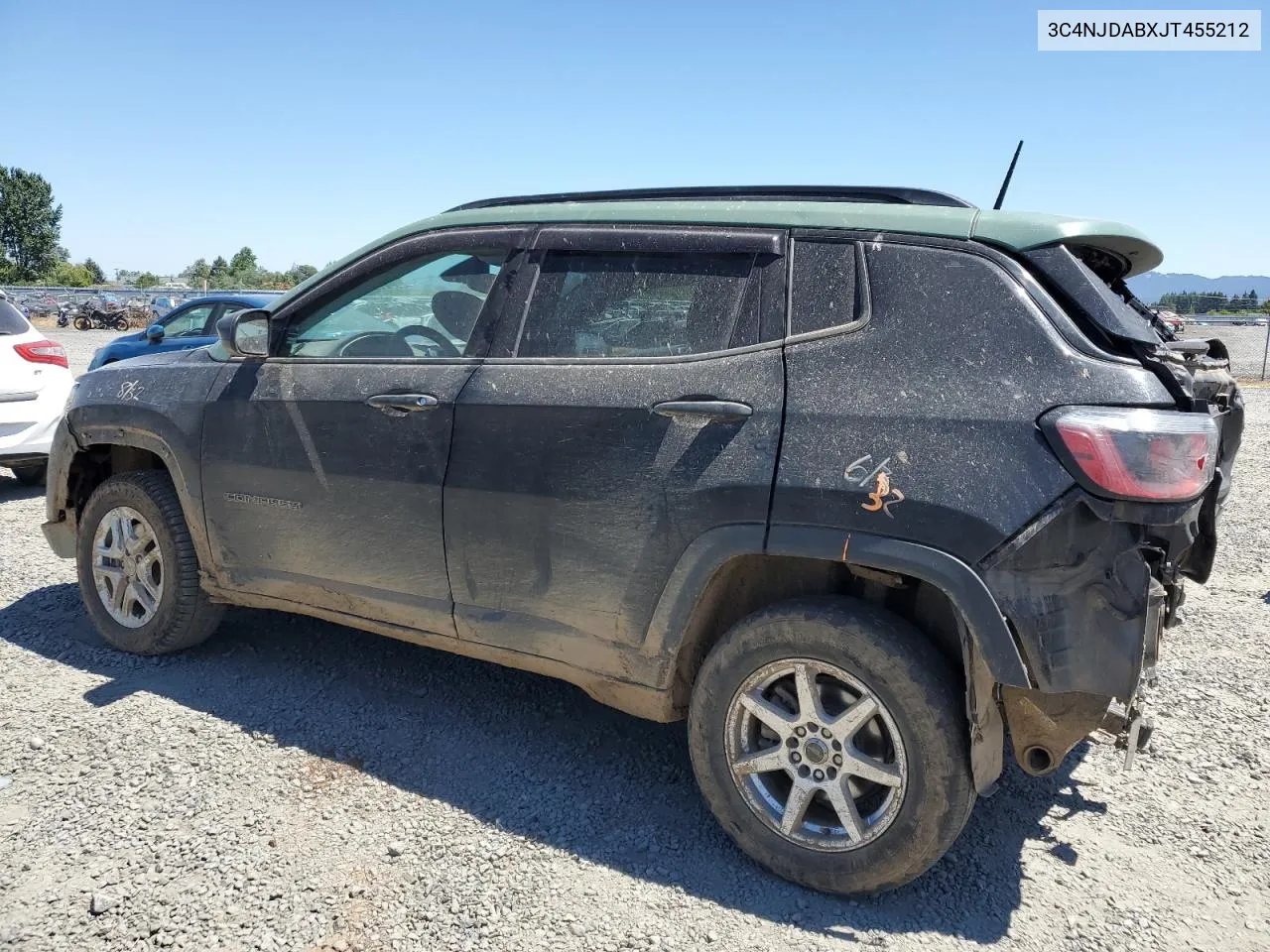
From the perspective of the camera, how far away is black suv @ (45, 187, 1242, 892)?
2.36 m

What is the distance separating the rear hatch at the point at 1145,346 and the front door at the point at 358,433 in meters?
1.86

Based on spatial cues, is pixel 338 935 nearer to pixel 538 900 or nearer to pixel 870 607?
pixel 538 900

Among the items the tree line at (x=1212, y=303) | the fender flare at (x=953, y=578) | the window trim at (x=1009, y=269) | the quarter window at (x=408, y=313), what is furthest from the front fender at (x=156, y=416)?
the tree line at (x=1212, y=303)

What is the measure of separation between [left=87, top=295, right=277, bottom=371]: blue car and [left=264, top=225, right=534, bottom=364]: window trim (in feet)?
27.2

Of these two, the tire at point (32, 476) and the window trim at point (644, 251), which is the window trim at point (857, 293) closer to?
the window trim at point (644, 251)

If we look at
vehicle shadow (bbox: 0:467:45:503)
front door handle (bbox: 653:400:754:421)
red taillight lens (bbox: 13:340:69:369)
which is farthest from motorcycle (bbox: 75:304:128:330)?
front door handle (bbox: 653:400:754:421)

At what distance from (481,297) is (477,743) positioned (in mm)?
1706

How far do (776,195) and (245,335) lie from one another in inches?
85.0

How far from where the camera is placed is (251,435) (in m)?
3.67

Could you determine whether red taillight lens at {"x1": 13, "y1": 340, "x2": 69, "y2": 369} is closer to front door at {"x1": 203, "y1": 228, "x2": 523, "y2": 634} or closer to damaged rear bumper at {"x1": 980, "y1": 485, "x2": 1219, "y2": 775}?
front door at {"x1": 203, "y1": 228, "x2": 523, "y2": 634}

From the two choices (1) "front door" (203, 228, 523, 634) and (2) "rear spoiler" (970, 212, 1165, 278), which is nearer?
(2) "rear spoiler" (970, 212, 1165, 278)

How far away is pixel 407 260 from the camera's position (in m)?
3.54

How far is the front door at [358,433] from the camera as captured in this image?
329 centimetres

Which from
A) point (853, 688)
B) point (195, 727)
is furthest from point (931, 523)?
point (195, 727)
